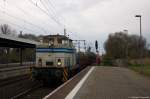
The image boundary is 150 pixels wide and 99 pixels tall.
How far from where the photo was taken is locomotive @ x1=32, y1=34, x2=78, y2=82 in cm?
2305

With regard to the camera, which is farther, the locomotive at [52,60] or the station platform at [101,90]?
the locomotive at [52,60]

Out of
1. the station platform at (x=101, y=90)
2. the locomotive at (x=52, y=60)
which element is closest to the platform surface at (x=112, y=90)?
the station platform at (x=101, y=90)

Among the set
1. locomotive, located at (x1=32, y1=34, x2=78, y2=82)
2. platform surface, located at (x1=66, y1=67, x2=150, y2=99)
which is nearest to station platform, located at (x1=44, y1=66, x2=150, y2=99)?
platform surface, located at (x1=66, y1=67, x2=150, y2=99)

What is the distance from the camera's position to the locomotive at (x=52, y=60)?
23047 millimetres

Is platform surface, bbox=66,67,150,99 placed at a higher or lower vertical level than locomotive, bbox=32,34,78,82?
lower

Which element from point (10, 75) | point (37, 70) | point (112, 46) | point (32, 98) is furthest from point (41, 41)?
point (112, 46)

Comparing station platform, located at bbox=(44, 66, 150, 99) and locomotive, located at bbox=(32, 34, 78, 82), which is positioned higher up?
locomotive, located at bbox=(32, 34, 78, 82)

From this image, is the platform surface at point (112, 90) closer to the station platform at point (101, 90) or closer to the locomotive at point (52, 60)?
the station platform at point (101, 90)

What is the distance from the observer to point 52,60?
2369 cm

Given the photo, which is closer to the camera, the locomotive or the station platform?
the station platform

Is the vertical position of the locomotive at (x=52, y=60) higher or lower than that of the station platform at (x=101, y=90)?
higher

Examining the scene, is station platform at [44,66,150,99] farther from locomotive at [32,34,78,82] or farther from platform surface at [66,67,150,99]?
locomotive at [32,34,78,82]

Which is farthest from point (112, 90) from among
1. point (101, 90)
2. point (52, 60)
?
point (52, 60)

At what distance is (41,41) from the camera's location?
24.8 metres
